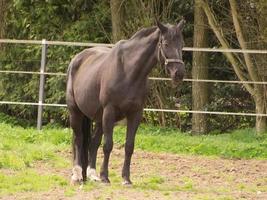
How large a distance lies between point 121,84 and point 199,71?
706 centimetres

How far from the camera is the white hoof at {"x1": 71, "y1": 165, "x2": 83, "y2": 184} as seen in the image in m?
8.57

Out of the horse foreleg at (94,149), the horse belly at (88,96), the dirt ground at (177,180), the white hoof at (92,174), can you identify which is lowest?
the dirt ground at (177,180)

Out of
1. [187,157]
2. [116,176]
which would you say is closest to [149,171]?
[116,176]

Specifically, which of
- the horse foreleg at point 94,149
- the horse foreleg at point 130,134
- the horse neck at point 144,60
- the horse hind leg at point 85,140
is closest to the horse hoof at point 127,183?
the horse foreleg at point 130,134

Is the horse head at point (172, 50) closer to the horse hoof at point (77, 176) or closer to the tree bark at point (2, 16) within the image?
the horse hoof at point (77, 176)

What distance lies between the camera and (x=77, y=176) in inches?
340

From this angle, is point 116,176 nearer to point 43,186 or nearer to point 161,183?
point 161,183

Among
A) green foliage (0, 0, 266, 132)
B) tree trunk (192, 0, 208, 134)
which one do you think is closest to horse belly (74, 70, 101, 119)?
green foliage (0, 0, 266, 132)

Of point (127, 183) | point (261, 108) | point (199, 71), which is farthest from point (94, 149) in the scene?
point (199, 71)

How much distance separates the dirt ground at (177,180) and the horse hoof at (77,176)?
0.20m

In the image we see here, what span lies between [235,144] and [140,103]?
4773 millimetres

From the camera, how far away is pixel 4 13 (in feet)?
58.1

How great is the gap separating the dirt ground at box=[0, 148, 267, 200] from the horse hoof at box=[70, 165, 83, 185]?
200mm

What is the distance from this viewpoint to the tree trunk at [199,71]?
50.0 ft
